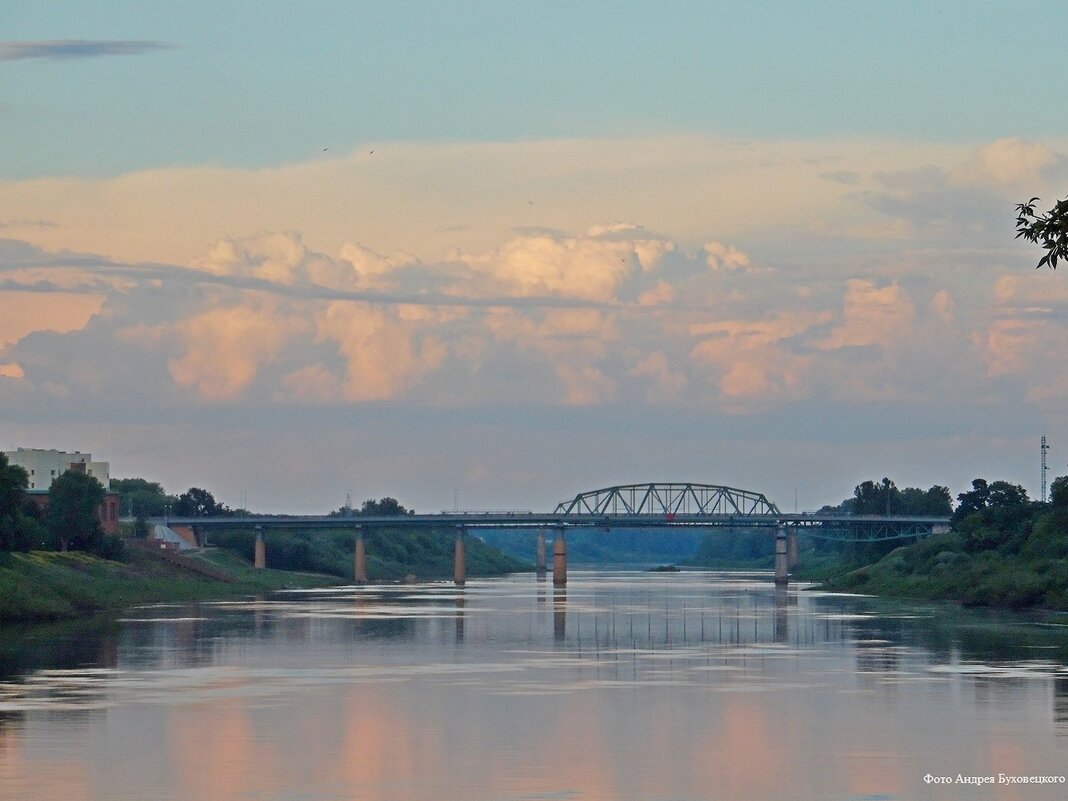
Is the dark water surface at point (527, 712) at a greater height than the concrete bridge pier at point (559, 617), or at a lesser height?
lesser

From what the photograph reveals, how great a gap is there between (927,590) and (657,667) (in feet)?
294

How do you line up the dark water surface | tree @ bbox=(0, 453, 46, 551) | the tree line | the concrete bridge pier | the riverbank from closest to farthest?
the dark water surface < the concrete bridge pier < tree @ bbox=(0, 453, 46, 551) < the riverbank < the tree line

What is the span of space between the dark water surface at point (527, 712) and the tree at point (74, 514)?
1953 inches

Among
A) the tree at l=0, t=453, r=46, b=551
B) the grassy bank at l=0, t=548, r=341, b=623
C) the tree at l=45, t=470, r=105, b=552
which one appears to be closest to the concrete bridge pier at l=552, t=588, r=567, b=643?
Answer: the grassy bank at l=0, t=548, r=341, b=623

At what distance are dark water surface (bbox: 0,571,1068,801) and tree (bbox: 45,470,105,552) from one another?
4961 cm

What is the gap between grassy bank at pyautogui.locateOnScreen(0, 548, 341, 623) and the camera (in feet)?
371

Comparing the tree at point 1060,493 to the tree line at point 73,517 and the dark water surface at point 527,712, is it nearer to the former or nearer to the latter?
the dark water surface at point 527,712

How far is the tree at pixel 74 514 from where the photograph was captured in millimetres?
158625

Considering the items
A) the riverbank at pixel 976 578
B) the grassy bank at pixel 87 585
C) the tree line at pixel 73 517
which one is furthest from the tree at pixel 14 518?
the riverbank at pixel 976 578

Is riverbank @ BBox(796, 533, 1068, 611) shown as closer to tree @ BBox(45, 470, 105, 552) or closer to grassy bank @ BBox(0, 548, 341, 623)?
grassy bank @ BBox(0, 548, 341, 623)

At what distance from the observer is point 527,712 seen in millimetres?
60281

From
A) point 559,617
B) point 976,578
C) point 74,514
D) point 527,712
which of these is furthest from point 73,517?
point 527,712

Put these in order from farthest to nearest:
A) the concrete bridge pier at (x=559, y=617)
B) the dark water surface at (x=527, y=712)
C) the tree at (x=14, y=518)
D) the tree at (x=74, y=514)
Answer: the tree at (x=74, y=514), the tree at (x=14, y=518), the concrete bridge pier at (x=559, y=617), the dark water surface at (x=527, y=712)

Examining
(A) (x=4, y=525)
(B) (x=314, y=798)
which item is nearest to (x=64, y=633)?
(A) (x=4, y=525)
